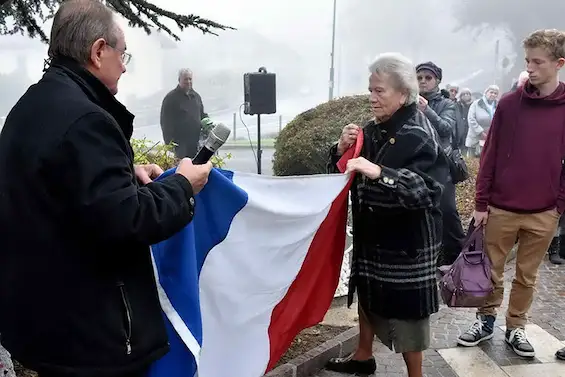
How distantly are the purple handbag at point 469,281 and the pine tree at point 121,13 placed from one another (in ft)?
6.90

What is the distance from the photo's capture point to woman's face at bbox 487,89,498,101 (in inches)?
470

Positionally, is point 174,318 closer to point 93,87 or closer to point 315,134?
point 93,87

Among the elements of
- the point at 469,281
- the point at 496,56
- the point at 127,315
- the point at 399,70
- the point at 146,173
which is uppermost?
the point at 399,70

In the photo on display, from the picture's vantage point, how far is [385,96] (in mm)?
3207

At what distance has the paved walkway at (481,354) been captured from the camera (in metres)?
4.09

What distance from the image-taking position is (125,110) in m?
1.96

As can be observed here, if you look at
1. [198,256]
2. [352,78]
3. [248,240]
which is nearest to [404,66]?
[248,240]

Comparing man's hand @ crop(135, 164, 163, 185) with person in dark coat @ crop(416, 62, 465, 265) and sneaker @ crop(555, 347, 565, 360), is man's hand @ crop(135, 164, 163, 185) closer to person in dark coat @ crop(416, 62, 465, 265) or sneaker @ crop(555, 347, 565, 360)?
person in dark coat @ crop(416, 62, 465, 265)

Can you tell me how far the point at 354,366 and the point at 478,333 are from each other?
1.04 m

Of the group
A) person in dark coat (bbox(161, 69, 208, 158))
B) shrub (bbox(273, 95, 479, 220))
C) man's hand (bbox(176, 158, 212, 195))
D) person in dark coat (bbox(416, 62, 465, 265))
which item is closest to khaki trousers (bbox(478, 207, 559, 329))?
person in dark coat (bbox(416, 62, 465, 265))

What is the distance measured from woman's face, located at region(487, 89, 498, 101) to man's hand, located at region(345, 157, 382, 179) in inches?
380

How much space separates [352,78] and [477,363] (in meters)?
37.9

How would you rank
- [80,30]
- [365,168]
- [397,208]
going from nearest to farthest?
[80,30] → [365,168] → [397,208]

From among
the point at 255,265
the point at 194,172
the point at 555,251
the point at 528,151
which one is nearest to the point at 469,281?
the point at 528,151
